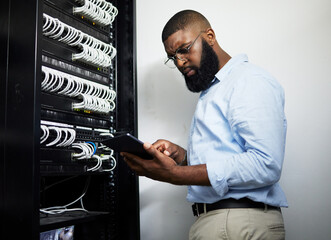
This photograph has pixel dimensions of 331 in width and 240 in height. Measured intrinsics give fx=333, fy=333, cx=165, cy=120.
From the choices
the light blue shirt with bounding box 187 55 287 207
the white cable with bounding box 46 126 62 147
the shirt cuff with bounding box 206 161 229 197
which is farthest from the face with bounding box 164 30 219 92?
the white cable with bounding box 46 126 62 147

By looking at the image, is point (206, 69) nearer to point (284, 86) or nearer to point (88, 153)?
point (284, 86)

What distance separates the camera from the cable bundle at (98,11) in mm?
1641

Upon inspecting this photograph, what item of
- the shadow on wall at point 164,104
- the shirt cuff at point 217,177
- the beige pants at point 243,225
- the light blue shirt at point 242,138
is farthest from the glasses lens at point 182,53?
the beige pants at point 243,225

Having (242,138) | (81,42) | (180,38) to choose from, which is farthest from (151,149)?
(81,42)

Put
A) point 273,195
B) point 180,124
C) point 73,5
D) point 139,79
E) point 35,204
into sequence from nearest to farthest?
point 35,204, point 273,195, point 73,5, point 180,124, point 139,79

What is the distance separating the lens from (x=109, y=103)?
1757 millimetres

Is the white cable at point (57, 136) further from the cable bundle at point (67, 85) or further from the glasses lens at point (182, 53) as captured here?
the glasses lens at point (182, 53)

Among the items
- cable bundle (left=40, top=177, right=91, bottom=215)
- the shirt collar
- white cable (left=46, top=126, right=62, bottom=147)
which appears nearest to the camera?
white cable (left=46, top=126, right=62, bottom=147)

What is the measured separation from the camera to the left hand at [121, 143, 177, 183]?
3.95ft

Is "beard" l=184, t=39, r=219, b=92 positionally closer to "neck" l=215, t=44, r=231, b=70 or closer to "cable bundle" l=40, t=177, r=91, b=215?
"neck" l=215, t=44, r=231, b=70
